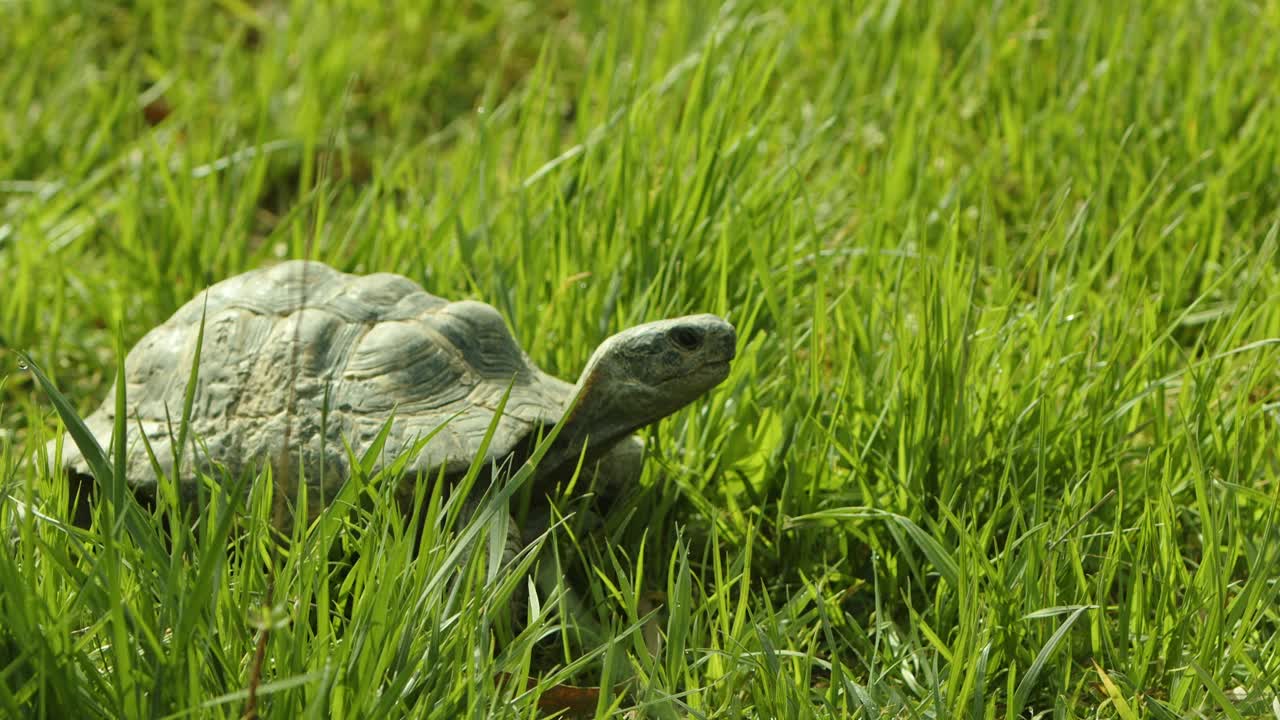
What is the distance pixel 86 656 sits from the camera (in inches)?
67.8

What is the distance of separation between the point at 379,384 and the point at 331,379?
9cm

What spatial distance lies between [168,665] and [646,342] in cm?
100

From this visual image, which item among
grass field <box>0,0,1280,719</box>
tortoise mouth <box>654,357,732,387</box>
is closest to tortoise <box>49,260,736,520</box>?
tortoise mouth <box>654,357,732,387</box>

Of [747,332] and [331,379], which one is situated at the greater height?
[331,379]

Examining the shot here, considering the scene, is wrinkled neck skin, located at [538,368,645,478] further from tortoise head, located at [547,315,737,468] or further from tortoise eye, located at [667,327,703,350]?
tortoise eye, located at [667,327,703,350]

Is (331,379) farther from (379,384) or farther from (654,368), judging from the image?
(654,368)

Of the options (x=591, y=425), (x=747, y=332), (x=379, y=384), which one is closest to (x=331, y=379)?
(x=379, y=384)

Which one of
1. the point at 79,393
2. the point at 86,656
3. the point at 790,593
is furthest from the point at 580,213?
the point at 86,656

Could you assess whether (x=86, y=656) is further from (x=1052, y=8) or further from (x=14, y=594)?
(x=1052, y=8)

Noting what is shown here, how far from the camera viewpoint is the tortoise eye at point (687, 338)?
2311 millimetres

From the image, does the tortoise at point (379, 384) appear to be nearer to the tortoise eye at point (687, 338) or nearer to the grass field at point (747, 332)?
the tortoise eye at point (687, 338)

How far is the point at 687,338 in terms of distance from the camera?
2.31m

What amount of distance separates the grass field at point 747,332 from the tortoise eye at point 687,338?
31 cm

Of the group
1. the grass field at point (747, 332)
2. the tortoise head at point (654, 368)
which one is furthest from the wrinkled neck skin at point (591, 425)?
the grass field at point (747, 332)
